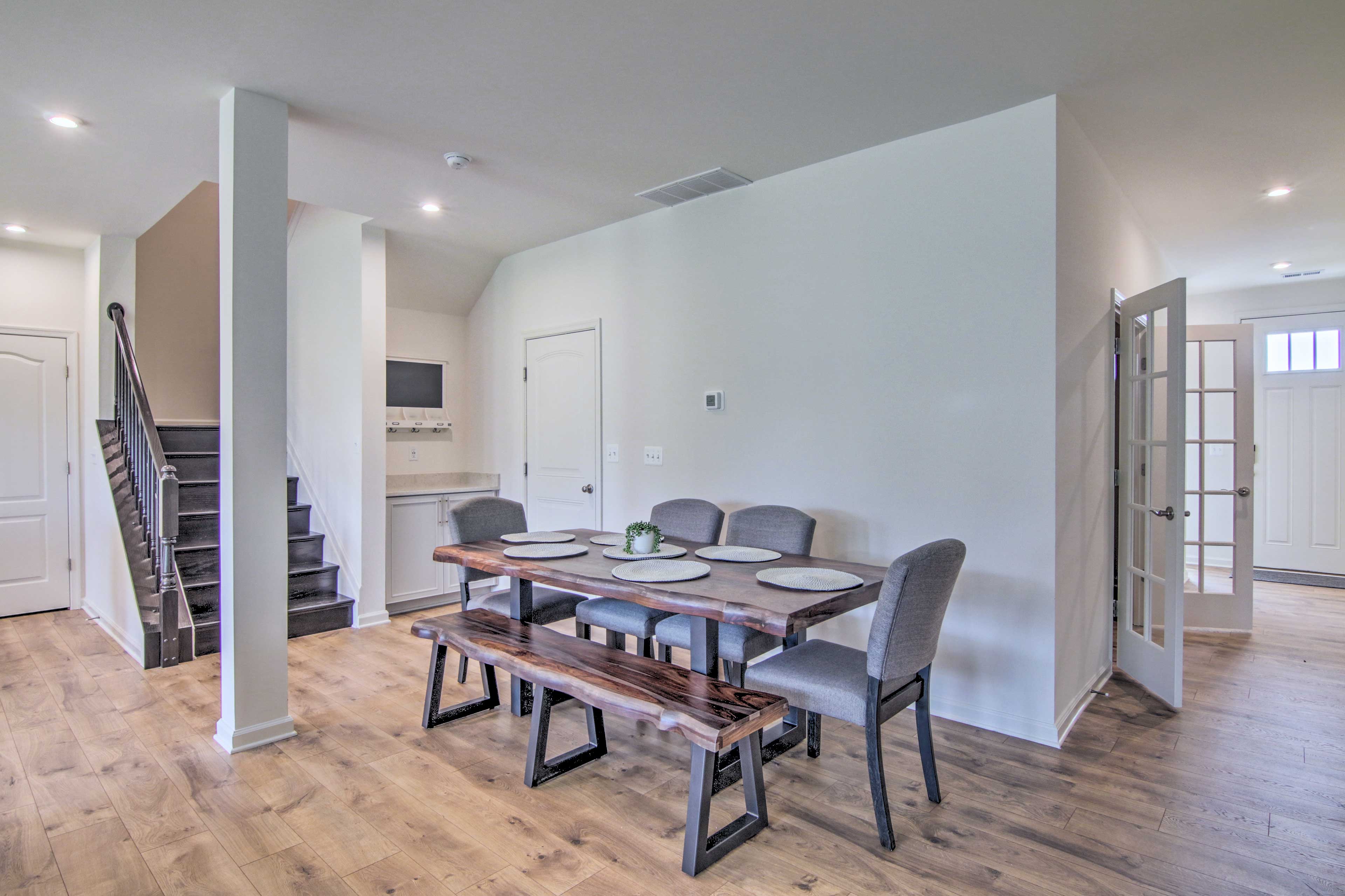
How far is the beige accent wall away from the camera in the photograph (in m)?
5.43

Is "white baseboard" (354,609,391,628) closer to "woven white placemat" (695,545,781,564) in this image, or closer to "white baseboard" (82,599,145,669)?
"white baseboard" (82,599,145,669)

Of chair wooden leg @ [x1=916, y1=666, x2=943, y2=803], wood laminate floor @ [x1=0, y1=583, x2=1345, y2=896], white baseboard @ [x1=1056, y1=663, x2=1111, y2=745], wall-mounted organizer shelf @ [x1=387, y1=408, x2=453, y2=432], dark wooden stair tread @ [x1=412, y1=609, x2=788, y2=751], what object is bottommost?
wood laminate floor @ [x1=0, y1=583, x2=1345, y2=896]

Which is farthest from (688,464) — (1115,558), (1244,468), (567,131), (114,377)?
(114,377)

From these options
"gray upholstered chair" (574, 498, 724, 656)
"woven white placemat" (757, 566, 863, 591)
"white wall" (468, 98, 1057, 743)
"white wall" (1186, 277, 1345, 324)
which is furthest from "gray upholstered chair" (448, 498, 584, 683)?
"white wall" (1186, 277, 1345, 324)

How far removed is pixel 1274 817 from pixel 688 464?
286 cm

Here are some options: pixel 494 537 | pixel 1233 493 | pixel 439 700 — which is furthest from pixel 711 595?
pixel 1233 493

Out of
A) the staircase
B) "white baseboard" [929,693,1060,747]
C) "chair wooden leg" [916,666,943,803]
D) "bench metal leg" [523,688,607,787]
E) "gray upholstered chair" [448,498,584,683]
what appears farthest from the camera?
the staircase

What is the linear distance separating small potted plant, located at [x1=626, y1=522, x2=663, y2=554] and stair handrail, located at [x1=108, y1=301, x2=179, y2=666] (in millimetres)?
2490

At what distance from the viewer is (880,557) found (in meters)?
3.31

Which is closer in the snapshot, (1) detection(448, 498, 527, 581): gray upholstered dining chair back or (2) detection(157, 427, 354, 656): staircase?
(1) detection(448, 498, 527, 581): gray upholstered dining chair back

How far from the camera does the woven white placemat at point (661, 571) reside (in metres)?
2.54

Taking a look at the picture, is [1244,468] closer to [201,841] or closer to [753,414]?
[753,414]

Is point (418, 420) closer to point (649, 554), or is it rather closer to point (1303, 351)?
point (649, 554)

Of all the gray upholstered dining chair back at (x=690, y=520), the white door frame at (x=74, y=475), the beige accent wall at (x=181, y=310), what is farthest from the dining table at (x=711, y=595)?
the beige accent wall at (x=181, y=310)
